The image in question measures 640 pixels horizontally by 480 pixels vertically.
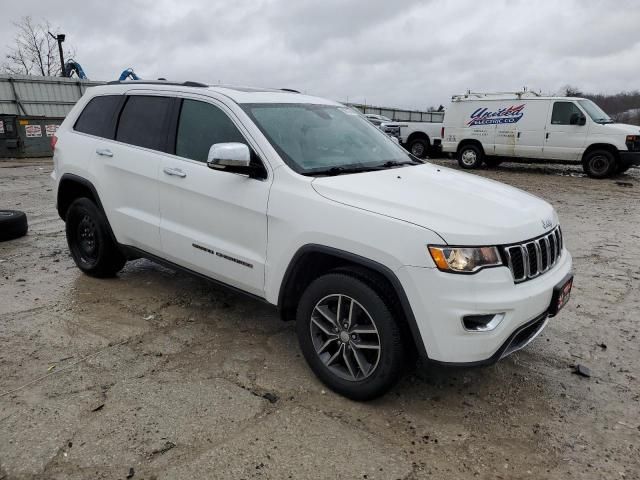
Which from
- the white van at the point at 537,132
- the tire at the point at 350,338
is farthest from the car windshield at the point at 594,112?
the tire at the point at 350,338

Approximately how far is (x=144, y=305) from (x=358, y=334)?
2.25m

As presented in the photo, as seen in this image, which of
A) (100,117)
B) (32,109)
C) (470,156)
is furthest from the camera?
(32,109)

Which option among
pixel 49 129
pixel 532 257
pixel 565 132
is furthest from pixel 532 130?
pixel 49 129

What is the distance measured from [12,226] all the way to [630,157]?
531 inches

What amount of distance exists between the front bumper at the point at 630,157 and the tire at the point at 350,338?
496 inches

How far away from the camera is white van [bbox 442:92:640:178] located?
42.2 ft

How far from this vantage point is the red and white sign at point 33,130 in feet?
53.4

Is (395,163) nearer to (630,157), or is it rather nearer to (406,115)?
(630,157)

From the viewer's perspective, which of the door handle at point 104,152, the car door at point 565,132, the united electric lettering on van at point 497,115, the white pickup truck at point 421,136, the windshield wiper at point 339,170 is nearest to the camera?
the windshield wiper at point 339,170

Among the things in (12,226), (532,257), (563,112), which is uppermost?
(563,112)

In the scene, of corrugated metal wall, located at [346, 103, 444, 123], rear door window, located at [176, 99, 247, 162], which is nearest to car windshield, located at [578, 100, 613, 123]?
rear door window, located at [176, 99, 247, 162]

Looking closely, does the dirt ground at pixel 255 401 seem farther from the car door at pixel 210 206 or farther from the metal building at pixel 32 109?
the metal building at pixel 32 109

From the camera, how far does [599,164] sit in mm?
13211

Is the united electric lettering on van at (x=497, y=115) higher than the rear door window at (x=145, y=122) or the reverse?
higher
